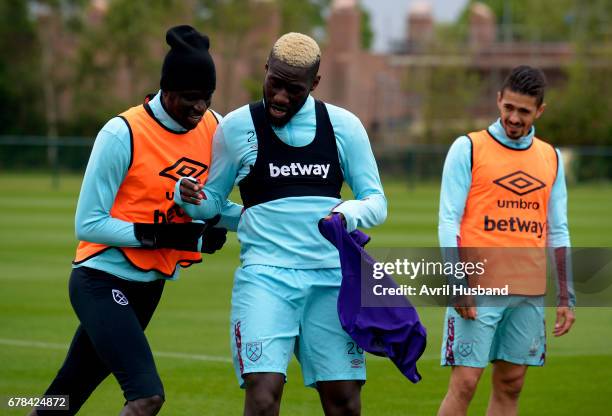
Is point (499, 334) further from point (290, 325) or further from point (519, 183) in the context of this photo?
point (290, 325)

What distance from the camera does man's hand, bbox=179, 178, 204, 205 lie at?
5.62 m

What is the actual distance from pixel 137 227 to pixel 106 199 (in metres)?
0.21

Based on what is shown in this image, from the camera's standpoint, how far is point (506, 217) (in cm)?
660

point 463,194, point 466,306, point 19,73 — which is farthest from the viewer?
point 19,73

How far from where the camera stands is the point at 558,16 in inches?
2995

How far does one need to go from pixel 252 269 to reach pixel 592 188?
38156 mm

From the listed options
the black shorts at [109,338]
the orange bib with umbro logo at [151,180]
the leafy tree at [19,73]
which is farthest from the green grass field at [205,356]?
the leafy tree at [19,73]

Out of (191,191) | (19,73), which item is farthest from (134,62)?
(191,191)

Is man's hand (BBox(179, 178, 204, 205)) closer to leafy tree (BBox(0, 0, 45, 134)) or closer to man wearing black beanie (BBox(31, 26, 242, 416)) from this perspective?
man wearing black beanie (BBox(31, 26, 242, 416))

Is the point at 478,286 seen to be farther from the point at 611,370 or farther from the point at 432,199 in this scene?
the point at 432,199

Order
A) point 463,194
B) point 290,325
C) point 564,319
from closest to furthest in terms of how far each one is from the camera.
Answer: point 290,325, point 463,194, point 564,319

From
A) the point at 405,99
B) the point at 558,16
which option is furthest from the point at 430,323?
the point at 558,16

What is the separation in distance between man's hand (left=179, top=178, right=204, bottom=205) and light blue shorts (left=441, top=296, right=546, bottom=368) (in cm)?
183

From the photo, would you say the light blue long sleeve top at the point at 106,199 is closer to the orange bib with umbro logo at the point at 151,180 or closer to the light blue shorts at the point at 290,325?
the orange bib with umbro logo at the point at 151,180
